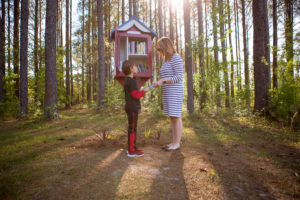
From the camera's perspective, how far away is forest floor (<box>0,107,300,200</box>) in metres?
1.76

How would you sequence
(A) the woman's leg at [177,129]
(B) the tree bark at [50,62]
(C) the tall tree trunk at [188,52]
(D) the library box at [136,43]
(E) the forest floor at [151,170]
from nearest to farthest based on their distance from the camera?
(E) the forest floor at [151,170] < (A) the woman's leg at [177,129] < (D) the library box at [136,43] < (B) the tree bark at [50,62] < (C) the tall tree trunk at [188,52]

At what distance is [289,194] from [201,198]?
0.86 metres

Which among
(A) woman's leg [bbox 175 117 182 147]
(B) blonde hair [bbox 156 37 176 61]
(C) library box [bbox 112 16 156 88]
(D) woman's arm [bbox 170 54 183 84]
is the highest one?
(C) library box [bbox 112 16 156 88]

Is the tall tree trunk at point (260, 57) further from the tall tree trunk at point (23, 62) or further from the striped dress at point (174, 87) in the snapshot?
the tall tree trunk at point (23, 62)

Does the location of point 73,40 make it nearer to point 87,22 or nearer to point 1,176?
point 87,22

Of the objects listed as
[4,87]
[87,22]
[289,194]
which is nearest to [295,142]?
[289,194]

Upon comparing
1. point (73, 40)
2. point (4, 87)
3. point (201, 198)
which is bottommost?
point (201, 198)

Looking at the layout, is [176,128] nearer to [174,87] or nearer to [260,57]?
[174,87]

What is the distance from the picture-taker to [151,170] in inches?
90.4

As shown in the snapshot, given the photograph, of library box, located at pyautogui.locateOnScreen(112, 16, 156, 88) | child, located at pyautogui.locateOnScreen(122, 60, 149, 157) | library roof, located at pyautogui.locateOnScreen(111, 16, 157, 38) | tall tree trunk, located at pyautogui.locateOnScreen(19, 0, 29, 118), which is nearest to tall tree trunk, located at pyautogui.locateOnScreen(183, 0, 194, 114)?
library box, located at pyautogui.locateOnScreen(112, 16, 156, 88)

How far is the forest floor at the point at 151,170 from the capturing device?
5.77 feet

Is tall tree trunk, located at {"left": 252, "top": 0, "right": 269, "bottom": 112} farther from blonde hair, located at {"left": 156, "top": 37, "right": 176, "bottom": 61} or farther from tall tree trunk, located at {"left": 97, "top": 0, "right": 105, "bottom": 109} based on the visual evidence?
tall tree trunk, located at {"left": 97, "top": 0, "right": 105, "bottom": 109}

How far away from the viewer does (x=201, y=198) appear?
66.7 inches

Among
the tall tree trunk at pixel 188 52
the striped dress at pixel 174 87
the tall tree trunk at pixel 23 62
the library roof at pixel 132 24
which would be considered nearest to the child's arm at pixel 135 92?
the striped dress at pixel 174 87
